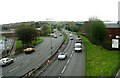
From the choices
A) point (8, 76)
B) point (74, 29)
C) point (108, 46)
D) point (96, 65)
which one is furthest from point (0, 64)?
point (74, 29)

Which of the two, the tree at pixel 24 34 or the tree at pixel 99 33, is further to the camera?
the tree at pixel 24 34

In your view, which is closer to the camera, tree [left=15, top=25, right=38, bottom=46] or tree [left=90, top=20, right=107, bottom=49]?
tree [left=90, top=20, right=107, bottom=49]

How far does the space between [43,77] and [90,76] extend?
5.54 m

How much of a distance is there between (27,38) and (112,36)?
24.0 meters

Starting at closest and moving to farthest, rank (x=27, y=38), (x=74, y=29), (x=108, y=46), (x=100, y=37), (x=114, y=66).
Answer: (x=114, y=66) → (x=108, y=46) → (x=100, y=37) → (x=27, y=38) → (x=74, y=29)

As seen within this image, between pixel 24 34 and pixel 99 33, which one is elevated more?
pixel 99 33

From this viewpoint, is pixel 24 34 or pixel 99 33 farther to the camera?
pixel 24 34

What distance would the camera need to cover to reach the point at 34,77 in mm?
25469

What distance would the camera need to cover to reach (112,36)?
208 feet

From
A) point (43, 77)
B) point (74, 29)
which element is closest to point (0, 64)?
point (43, 77)

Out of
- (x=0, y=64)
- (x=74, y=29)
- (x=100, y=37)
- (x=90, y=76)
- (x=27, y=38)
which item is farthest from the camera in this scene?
(x=74, y=29)

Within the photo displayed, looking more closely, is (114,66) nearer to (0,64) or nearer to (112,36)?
(0,64)

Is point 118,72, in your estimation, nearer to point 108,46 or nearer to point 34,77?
point 34,77

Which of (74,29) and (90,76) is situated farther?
(74,29)
